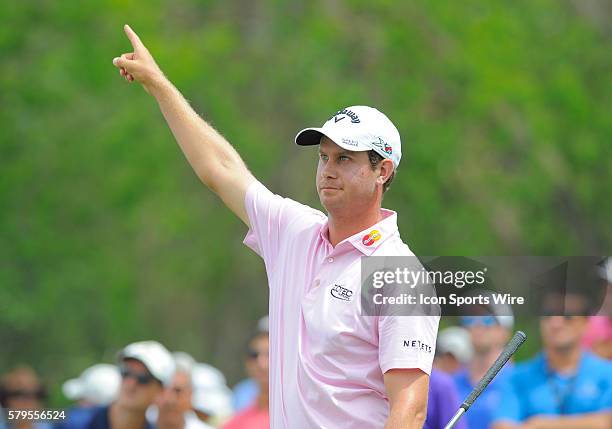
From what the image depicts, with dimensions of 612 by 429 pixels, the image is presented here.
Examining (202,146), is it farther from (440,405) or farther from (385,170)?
(440,405)

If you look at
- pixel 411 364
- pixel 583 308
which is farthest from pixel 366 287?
pixel 583 308

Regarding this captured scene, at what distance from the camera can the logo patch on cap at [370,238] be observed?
5734mm

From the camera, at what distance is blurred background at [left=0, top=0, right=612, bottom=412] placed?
73.6 ft

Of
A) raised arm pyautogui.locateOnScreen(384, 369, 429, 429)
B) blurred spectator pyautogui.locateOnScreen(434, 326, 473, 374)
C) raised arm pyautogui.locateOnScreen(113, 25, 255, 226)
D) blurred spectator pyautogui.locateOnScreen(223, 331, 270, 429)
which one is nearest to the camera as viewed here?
raised arm pyautogui.locateOnScreen(384, 369, 429, 429)

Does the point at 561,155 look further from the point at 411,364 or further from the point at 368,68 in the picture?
the point at 411,364

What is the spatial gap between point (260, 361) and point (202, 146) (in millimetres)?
3288

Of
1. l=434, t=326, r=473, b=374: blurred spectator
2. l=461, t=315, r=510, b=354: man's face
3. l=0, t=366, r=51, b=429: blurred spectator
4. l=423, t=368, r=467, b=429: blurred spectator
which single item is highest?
l=434, t=326, r=473, b=374: blurred spectator

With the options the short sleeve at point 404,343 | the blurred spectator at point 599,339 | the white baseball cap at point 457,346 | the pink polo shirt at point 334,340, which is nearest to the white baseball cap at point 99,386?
the white baseball cap at point 457,346

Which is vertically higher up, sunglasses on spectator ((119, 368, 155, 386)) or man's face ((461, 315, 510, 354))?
man's face ((461, 315, 510, 354))

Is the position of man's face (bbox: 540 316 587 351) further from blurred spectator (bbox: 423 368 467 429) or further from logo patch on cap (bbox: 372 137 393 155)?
logo patch on cap (bbox: 372 137 393 155)

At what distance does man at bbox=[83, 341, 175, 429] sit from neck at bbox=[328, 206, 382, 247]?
306 centimetres

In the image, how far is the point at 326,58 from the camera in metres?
25.2

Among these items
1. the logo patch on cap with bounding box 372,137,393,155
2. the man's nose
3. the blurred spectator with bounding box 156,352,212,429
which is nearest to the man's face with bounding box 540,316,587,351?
the blurred spectator with bounding box 156,352,212,429

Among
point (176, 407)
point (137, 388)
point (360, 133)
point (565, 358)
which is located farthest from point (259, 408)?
point (360, 133)
